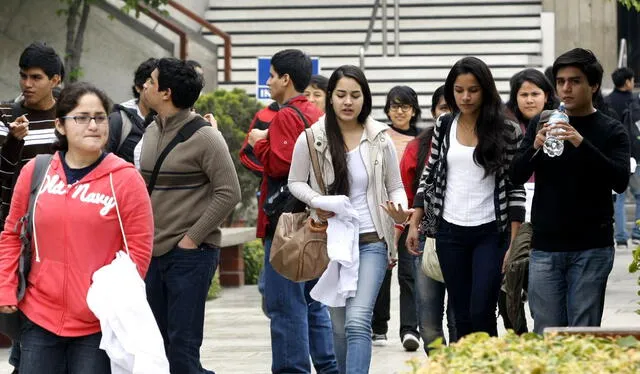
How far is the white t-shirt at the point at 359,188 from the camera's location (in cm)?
810

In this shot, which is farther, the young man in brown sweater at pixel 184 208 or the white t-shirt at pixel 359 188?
the white t-shirt at pixel 359 188

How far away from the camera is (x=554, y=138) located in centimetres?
704

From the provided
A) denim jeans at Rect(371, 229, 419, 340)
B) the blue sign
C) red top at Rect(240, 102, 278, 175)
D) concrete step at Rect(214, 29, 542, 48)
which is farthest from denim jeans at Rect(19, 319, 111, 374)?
concrete step at Rect(214, 29, 542, 48)

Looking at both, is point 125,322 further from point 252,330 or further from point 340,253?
point 252,330

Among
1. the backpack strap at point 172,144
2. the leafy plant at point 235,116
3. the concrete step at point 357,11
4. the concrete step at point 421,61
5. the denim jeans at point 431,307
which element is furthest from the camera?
the concrete step at point 357,11

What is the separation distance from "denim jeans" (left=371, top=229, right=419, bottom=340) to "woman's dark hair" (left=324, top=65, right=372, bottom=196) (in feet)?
9.38

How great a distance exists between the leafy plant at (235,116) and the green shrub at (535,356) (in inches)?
502

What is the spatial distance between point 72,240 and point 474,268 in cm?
243

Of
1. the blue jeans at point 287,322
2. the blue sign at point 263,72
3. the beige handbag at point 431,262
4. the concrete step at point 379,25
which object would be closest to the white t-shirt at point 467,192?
the beige handbag at point 431,262

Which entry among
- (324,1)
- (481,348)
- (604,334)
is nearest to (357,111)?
(604,334)

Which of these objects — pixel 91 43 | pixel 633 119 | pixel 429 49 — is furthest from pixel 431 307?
pixel 429 49

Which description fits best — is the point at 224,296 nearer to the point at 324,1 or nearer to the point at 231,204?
the point at 231,204

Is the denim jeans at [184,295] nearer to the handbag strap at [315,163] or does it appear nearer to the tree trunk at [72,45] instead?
the handbag strap at [315,163]

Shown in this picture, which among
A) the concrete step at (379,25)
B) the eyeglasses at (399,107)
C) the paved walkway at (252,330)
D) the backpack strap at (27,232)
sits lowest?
the paved walkway at (252,330)
